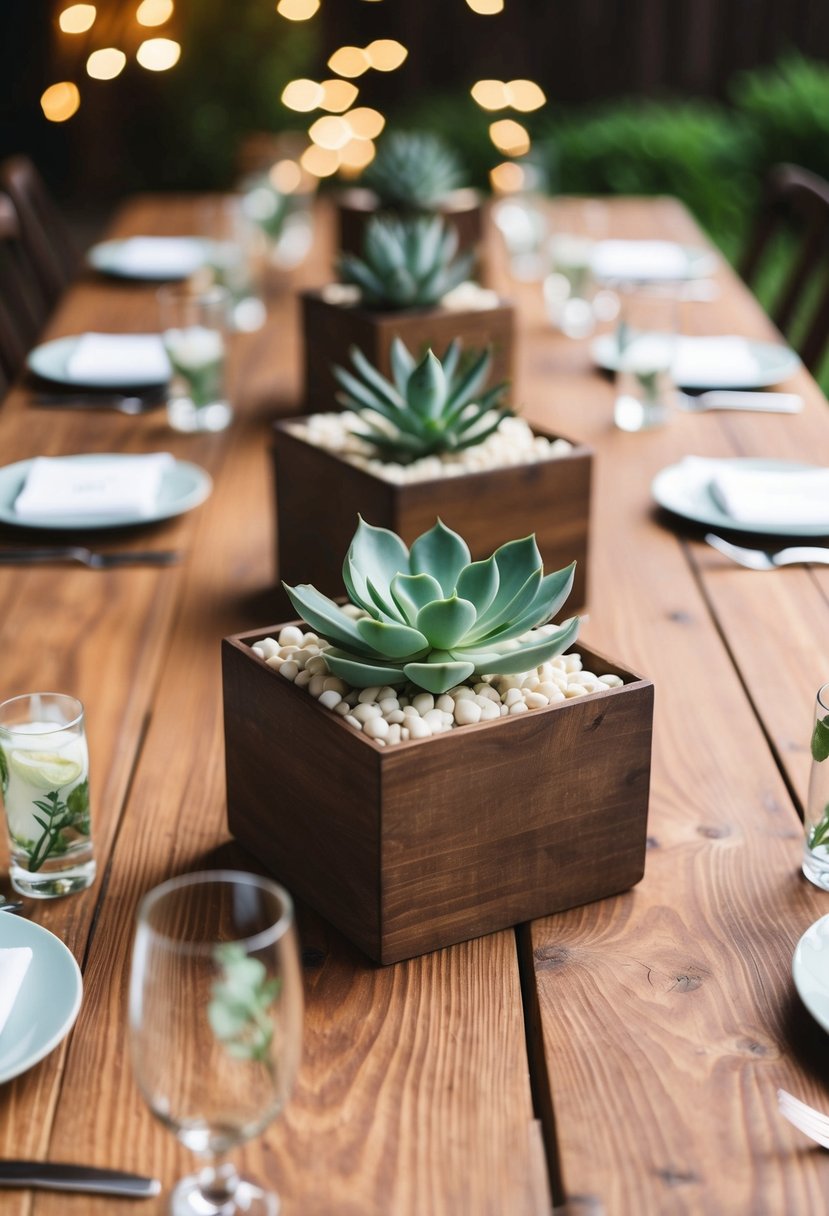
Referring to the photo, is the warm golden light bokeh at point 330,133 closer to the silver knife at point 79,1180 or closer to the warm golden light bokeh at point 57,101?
Result: the warm golden light bokeh at point 57,101

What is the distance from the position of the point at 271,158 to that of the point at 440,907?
2367mm

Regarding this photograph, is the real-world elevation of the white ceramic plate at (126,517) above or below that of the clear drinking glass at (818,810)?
below

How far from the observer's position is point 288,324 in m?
2.50

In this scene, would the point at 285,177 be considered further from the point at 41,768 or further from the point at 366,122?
the point at 366,122

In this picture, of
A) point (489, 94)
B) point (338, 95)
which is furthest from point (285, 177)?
point (338, 95)

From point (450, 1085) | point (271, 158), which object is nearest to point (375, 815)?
point (450, 1085)

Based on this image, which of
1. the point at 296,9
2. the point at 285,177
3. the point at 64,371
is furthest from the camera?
the point at 296,9

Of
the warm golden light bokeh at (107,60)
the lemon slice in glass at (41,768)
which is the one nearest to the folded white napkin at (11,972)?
the lemon slice in glass at (41,768)

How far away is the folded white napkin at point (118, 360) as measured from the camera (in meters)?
2.07

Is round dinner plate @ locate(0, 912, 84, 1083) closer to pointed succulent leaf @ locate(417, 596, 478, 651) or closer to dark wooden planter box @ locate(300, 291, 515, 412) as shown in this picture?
pointed succulent leaf @ locate(417, 596, 478, 651)

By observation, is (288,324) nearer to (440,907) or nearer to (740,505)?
(740,505)

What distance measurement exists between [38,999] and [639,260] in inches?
88.2

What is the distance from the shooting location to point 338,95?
21.0 feet

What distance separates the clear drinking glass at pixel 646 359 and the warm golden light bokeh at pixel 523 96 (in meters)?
4.47
